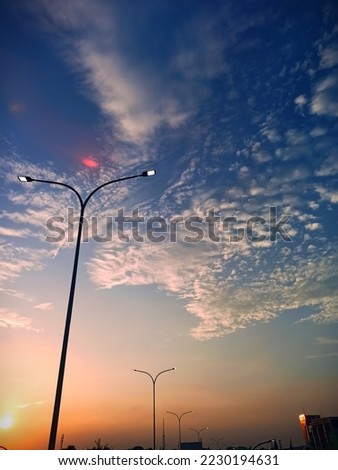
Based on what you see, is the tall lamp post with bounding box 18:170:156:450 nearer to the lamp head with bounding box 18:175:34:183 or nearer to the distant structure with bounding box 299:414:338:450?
the lamp head with bounding box 18:175:34:183

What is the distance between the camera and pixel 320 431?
108812 millimetres

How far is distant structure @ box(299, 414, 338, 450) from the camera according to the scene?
3999 inches

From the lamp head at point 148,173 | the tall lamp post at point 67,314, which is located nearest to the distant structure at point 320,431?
the lamp head at point 148,173

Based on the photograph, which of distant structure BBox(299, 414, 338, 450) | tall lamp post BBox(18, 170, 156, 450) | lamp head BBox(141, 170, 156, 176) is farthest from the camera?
distant structure BBox(299, 414, 338, 450)

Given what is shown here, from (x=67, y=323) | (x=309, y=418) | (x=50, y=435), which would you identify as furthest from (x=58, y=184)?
(x=309, y=418)

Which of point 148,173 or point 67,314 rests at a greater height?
point 148,173

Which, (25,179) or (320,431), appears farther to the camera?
(320,431)

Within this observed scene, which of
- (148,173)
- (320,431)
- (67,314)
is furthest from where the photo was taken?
(320,431)

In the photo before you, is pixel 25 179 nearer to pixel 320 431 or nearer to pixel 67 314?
pixel 67 314

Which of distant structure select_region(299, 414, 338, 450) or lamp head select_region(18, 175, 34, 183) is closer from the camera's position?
lamp head select_region(18, 175, 34, 183)

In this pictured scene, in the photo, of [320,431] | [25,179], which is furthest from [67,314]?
[320,431]

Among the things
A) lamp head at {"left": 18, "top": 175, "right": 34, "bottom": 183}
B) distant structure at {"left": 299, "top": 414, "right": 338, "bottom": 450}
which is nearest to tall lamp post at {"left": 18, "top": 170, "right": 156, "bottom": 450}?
lamp head at {"left": 18, "top": 175, "right": 34, "bottom": 183}

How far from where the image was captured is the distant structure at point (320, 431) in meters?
102
